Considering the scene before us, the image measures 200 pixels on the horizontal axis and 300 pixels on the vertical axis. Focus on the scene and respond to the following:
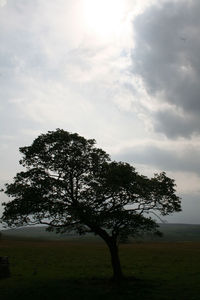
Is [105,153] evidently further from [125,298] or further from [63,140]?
[125,298]

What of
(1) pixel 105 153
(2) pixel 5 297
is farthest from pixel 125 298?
(1) pixel 105 153

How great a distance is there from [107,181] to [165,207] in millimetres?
7070

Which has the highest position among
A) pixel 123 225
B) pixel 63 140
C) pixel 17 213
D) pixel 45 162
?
pixel 63 140

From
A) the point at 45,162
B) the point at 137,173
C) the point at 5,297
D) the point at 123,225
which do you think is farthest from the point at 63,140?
the point at 5,297

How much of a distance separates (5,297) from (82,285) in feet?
24.0

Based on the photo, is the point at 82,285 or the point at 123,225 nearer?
the point at 82,285

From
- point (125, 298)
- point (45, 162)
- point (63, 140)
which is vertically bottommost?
point (125, 298)

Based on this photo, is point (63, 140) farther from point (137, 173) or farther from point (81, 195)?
point (137, 173)

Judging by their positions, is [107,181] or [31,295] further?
[107,181]

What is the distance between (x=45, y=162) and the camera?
28141 millimetres

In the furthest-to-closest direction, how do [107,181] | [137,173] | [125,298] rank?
1. [137,173]
2. [107,181]
3. [125,298]

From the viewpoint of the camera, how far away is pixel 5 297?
72.2 ft

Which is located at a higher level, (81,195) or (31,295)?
(81,195)

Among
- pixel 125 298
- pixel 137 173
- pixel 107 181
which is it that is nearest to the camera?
pixel 125 298
